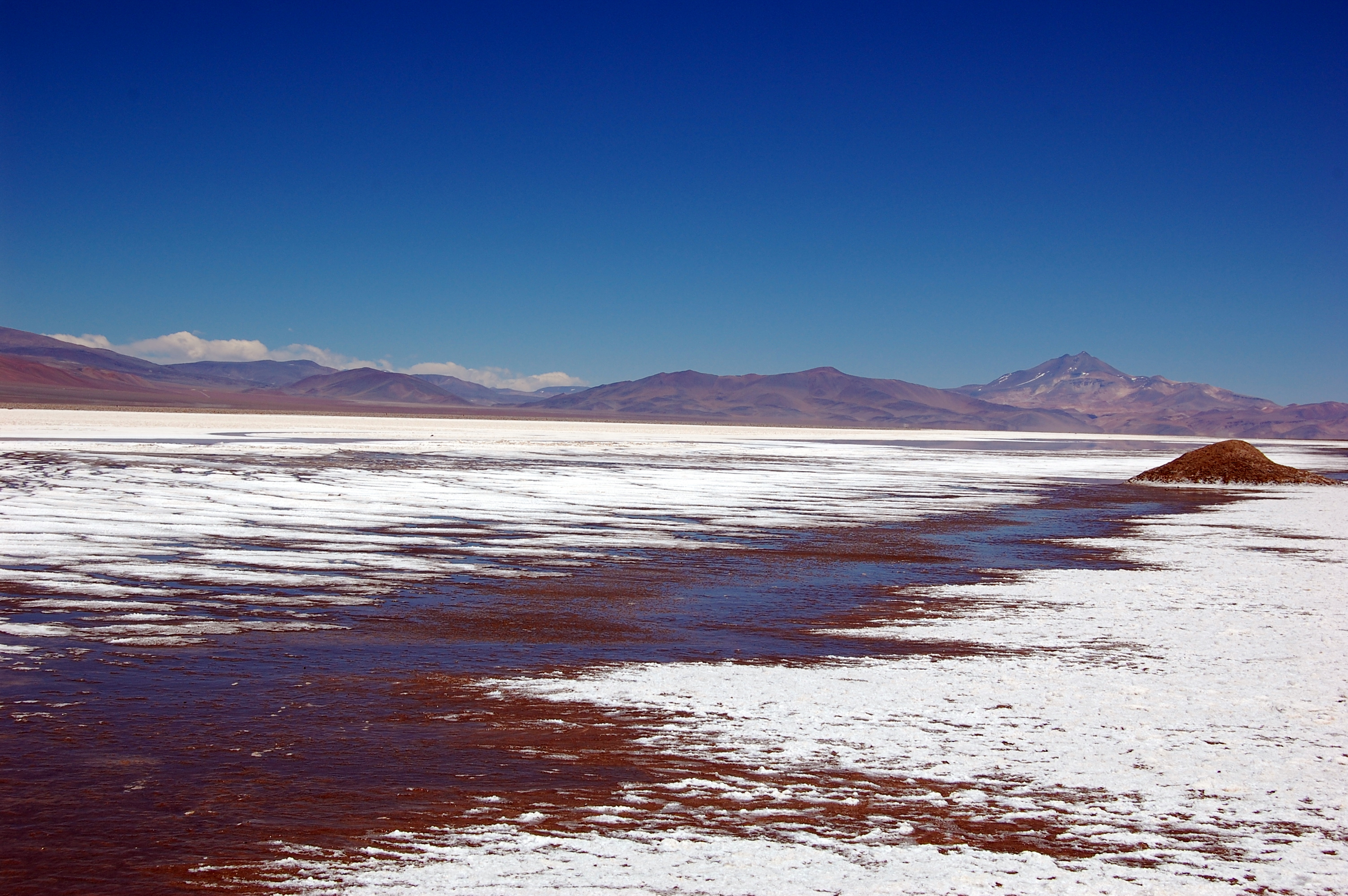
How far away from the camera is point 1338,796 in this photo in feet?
12.3

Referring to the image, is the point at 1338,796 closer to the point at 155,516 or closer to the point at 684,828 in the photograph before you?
the point at 684,828

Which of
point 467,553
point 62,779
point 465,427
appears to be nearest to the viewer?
Result: point 62,779

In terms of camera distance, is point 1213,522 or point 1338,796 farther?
point 1213,522

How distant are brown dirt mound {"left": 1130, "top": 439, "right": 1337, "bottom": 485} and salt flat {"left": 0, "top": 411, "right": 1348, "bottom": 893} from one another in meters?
6.95

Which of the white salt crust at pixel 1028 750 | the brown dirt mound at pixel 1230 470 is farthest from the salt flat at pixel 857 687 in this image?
the brown dirt mound at pixel 1230 470

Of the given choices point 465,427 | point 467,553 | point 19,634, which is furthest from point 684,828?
point 465,427

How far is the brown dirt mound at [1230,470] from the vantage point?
21.3m

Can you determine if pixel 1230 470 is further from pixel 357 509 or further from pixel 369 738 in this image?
pixel 369 738

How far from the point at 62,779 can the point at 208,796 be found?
1.80ft

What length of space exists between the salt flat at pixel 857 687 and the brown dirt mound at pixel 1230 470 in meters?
6.95

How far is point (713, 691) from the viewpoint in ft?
16.4

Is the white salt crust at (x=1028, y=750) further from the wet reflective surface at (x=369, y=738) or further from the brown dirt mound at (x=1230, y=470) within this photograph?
the brown dirt mound at (x=1230, y=470)

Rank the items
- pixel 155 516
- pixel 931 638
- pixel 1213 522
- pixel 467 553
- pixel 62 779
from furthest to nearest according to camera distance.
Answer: pixel 1213 522 < pixel 155 516 < pixel 467 553 < pixel 931 638 < pixel 62 779

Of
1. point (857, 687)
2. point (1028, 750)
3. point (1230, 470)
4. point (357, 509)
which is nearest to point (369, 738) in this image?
point (857, 687)
